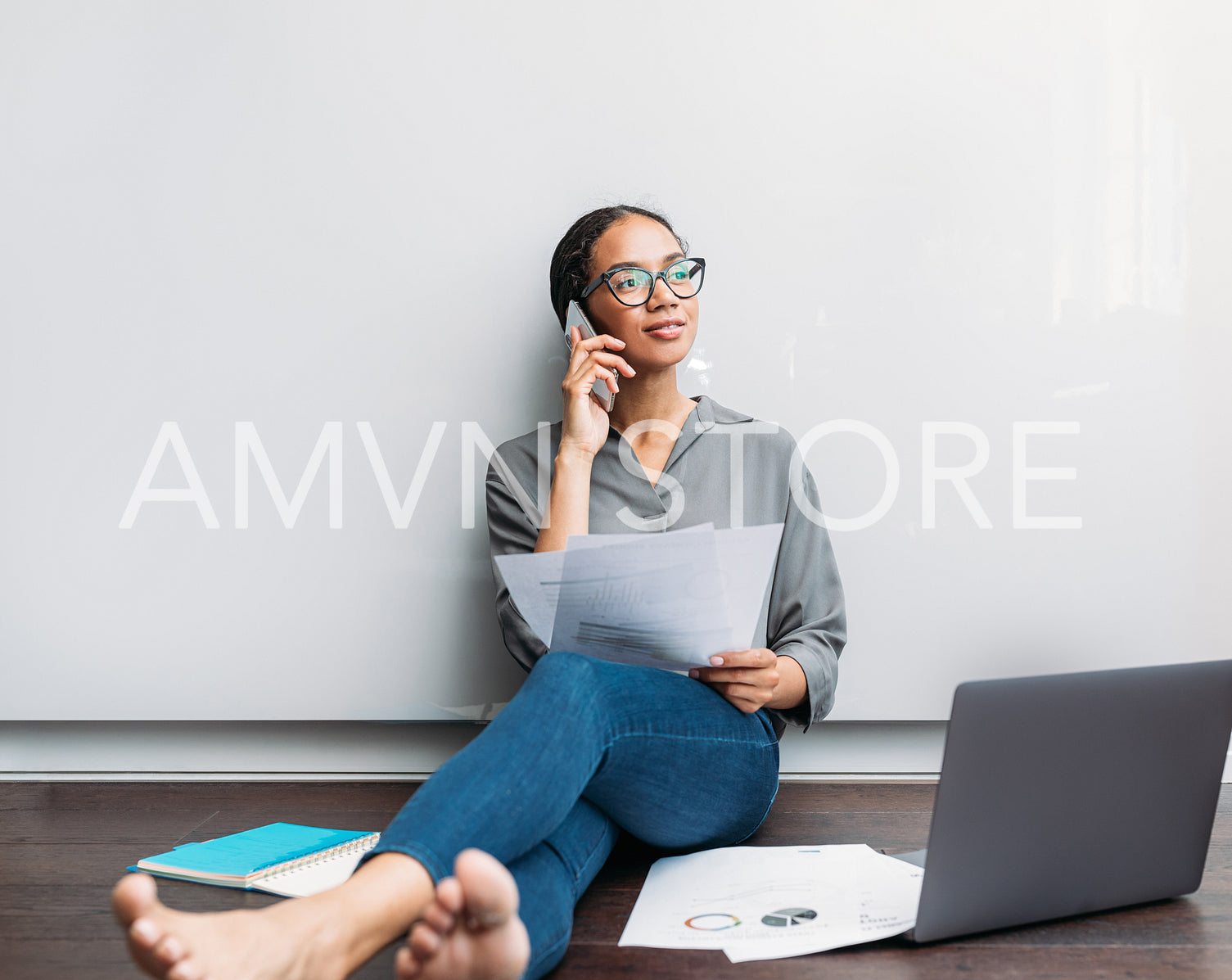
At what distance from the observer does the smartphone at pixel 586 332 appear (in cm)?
144

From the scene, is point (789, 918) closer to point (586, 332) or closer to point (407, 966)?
point (407, 966)

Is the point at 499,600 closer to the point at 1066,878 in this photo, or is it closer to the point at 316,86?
the point at 1066,878

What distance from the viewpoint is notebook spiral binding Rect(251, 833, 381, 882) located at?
1216 millimetres

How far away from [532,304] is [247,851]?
95 centimetres

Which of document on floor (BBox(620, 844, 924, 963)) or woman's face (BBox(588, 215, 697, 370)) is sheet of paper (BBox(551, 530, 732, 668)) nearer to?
document on floor (BBox(620, 844, 924, 963))

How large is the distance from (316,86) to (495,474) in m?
0.75

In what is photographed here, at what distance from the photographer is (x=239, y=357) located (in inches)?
63.6

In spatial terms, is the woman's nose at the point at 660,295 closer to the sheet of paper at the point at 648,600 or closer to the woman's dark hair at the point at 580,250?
the woman's dark hair at the point at 580,250

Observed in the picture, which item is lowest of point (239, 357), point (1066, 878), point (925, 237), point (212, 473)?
point (1066, 878)

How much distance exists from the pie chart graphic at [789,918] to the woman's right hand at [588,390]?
25.3 inches

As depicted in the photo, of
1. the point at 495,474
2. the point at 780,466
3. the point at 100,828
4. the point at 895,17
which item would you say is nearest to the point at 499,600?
the point at 495,474

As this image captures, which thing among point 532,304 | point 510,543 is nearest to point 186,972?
point 510,543

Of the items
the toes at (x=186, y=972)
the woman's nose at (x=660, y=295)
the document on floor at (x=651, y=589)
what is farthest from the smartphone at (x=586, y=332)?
the toes at (x=186, y=972)

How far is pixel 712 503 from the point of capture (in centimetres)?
140
